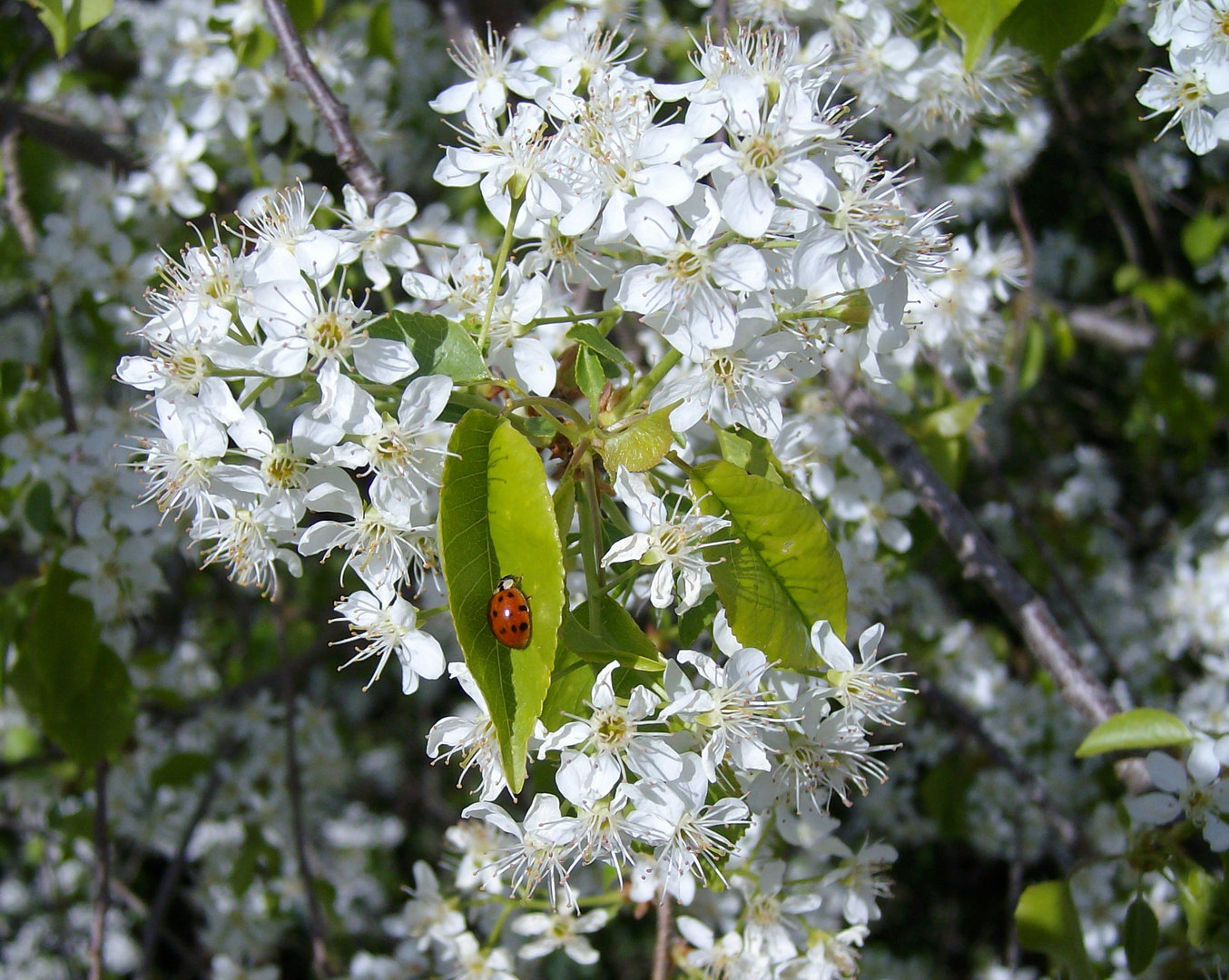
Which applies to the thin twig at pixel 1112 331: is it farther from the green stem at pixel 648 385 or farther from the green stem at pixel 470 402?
the green stem at pixel 470 402

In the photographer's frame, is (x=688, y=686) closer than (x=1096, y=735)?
Yes

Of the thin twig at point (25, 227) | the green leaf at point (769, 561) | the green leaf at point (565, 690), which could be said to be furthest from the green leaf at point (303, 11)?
the green leaf at point (565, 690)

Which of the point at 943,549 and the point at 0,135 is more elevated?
the point at 0,135

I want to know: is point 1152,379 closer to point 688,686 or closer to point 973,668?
point 973,668

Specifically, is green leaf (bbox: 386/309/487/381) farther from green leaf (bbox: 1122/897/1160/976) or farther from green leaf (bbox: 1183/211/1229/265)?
green leaf (bbox: 1183/211/1229/265)

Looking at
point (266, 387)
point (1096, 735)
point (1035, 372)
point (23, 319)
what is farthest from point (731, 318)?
point (23, 319)

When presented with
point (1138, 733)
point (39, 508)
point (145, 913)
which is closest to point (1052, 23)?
point (1138, 733)

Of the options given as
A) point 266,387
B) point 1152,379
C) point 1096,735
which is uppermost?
point 1152,379

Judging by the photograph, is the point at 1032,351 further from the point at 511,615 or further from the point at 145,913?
the point at 145,913
